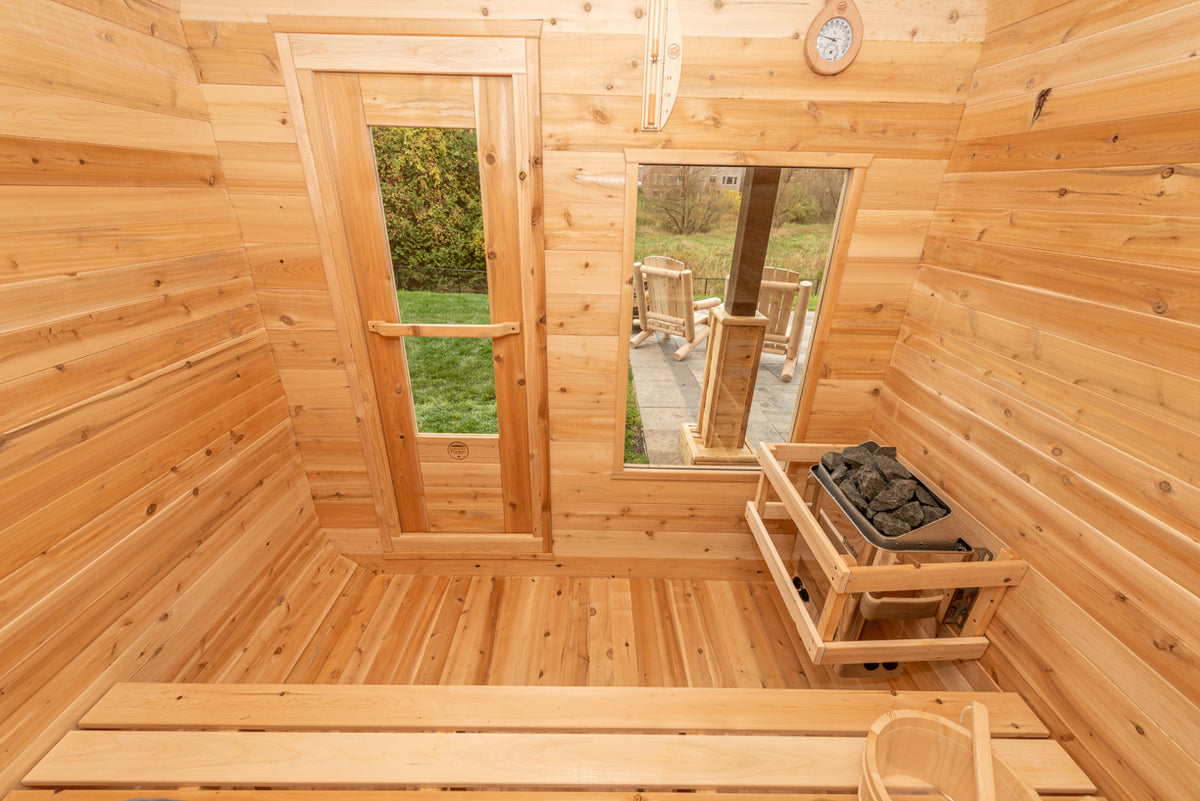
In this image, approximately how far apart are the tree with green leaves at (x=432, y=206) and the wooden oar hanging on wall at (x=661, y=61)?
0.65 meters

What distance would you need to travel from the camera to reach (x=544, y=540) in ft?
7.48

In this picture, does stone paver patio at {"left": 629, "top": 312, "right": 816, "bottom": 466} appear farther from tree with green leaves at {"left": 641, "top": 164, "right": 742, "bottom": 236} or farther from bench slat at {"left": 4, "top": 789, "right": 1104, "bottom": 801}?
bench slat at {"left": 4, "top": 789, "right": 1104, "bottom": 801}

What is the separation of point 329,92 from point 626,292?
4.08 feet

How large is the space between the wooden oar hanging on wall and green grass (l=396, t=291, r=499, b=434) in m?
0.92

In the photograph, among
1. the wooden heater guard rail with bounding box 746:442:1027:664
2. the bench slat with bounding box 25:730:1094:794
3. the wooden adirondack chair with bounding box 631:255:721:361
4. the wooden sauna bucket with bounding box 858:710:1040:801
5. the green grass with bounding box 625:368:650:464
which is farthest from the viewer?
the green grass with bounding box 625:368:650:464

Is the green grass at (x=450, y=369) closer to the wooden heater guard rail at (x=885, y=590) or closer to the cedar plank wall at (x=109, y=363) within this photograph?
the cedar plank wall at (x=109, y=363)

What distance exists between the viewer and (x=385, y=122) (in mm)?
1658

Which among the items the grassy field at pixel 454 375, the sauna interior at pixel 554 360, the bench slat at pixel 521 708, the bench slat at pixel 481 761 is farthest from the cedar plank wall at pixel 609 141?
the bench slat at pixel 481 761

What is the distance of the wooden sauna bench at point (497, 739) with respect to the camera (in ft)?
3.76

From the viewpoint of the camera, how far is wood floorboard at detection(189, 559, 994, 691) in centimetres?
181

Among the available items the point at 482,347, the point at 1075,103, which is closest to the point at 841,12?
the point at 1075,103

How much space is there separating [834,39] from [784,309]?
91 centimetres

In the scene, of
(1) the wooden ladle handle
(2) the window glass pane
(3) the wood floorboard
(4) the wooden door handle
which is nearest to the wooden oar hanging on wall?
(2) the window glass pane

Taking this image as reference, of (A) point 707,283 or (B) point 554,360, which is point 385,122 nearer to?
(B) point 554,360
